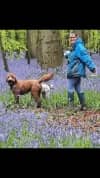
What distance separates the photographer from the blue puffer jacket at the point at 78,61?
1069cm

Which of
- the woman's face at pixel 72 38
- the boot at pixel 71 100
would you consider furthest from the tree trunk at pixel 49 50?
the boot at pixel 71 100

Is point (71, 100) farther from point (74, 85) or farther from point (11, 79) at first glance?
point (11, 79)

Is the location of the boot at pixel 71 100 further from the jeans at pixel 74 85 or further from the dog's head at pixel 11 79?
the dog's head at pixel 11 79

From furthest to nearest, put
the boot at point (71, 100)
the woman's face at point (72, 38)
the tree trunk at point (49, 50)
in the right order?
the tree trunk at point (49, 50) → the boot at point (71, 100) → the woman's face at point (72, 38)

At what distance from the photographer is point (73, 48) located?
10.8 meters

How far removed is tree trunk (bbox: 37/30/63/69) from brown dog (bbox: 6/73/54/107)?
0.56 metres

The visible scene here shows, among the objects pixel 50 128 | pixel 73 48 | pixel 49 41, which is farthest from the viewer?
pixel 49 41

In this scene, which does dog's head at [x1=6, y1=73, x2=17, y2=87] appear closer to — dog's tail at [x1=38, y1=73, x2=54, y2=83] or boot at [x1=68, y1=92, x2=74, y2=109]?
dog's tail at [x1=38, y1=73, x2=54, y2=83]

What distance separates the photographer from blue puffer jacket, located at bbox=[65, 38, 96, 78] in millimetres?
10688

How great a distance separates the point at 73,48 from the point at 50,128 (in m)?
1.47

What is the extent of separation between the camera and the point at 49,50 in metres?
11.7
